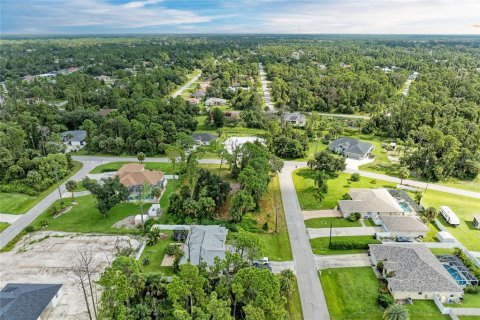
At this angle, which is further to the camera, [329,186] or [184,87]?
[184,87]

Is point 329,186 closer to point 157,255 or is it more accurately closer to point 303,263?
point 303,263

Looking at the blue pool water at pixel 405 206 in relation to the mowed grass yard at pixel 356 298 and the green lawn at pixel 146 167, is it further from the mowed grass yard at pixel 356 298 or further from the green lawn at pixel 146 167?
the green lawn at pixel 146 167

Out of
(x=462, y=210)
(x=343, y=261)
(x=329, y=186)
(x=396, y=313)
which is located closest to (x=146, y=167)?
(x=329, y=186)

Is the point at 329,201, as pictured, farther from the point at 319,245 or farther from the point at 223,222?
the point at 223,222

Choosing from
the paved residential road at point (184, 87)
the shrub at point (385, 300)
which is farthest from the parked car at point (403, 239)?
the paved residential road at point (184, 87)

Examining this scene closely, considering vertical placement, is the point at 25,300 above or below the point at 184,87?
below

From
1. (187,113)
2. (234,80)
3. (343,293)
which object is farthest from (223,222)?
(234,80)

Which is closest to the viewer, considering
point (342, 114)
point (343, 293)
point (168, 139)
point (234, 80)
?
point (343, 293)
